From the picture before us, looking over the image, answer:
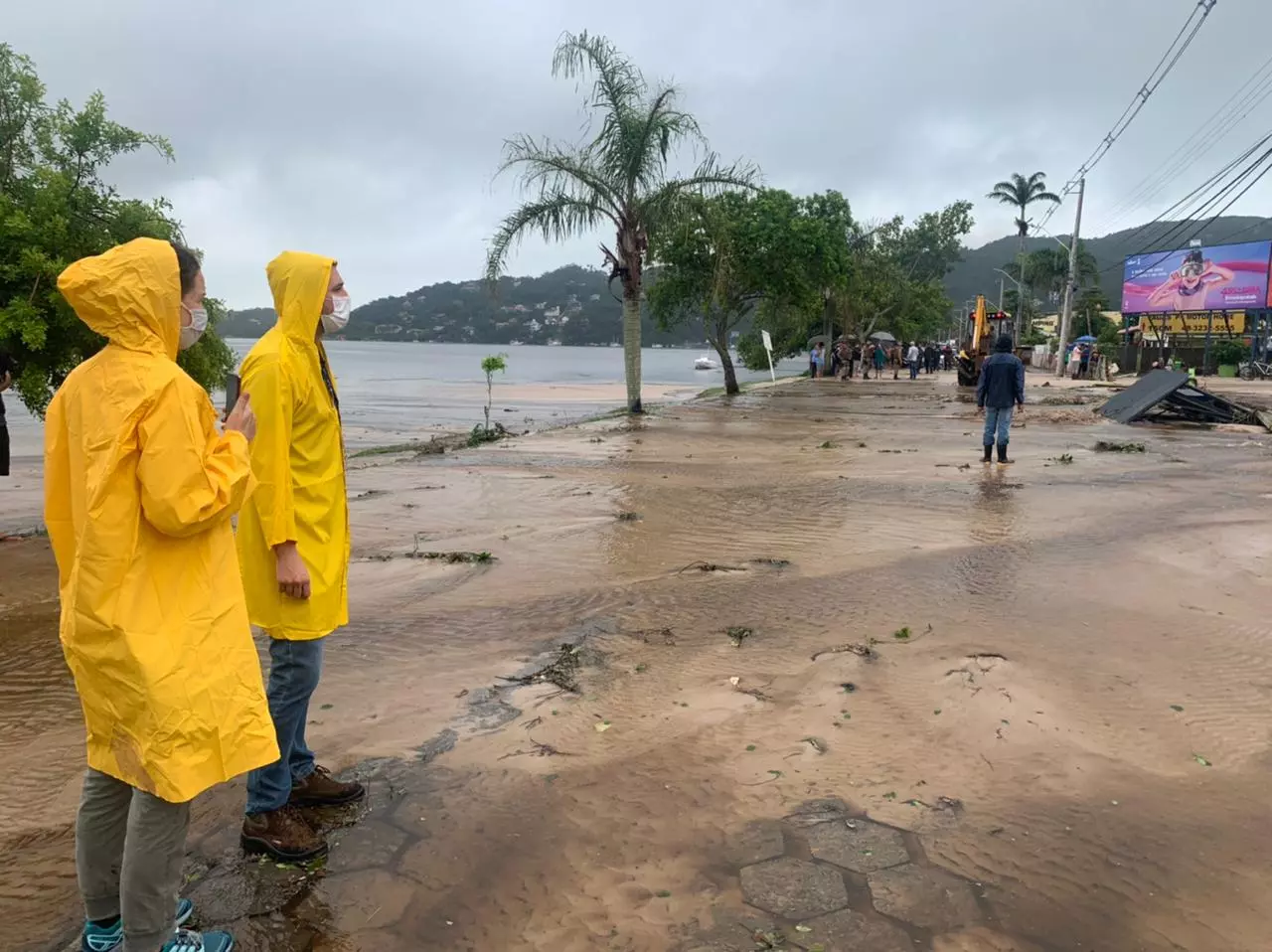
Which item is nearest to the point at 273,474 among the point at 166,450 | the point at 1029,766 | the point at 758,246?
the point at 166,450

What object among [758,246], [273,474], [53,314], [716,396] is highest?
[758,246]

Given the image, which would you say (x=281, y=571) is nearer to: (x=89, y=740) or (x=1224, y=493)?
(x=89, y=740)

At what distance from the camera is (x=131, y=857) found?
7.04 ft

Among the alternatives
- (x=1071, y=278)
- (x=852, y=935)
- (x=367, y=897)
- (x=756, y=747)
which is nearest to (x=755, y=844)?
(x=852, y=935)

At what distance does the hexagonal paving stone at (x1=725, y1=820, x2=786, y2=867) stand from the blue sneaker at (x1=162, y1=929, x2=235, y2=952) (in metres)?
1.47

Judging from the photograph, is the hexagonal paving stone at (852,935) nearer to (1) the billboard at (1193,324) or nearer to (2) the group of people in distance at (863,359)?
(2) the group of people in distance at (863,359)

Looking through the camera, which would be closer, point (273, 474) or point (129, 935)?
point (129, 935)

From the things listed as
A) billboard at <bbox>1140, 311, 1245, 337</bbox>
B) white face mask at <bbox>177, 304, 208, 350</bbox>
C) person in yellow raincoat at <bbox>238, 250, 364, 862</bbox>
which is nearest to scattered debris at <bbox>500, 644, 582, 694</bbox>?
person in yellow raincoat at <bbox>238, 250, 364, 862</bbox>

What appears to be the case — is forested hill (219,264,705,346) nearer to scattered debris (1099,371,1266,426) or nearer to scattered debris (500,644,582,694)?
scattered debris (1099,371,1266,426)

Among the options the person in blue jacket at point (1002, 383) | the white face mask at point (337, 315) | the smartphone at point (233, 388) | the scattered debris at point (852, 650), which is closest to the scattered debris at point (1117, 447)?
the person in blue jacket at point (1002, 383)

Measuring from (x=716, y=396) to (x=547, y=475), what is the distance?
18.1 meters

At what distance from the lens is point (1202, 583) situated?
6.00m

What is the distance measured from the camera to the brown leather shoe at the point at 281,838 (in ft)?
9.20

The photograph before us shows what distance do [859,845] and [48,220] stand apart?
7235 mm
